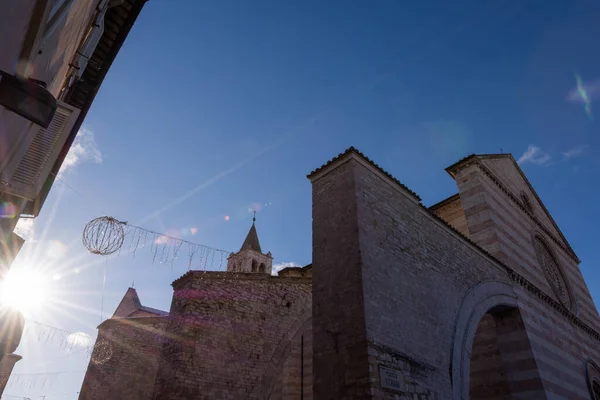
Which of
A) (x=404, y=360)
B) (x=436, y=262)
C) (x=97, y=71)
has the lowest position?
(x=404, y=360)

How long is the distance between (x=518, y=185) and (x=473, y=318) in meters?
9.28

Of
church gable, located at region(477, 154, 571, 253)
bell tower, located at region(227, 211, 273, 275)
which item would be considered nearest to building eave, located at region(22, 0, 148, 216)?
church gable, located at region(477, 154, 571, 253)

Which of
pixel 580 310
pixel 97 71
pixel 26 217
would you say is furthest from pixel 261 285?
pixel 580 310

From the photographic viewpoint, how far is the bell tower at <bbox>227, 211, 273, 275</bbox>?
34781 millimetres

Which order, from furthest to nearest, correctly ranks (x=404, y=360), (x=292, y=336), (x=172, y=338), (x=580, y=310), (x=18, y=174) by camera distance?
1. (x=580, y=310)
2. (x=292, y=336)
3. (x=172, y=338)
4. (x=404, y=360)
5. (x=18, y=174)

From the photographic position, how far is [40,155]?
17.1 ft

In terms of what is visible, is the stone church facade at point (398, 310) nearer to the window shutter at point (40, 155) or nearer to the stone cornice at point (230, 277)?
the stone cornice at point (230, 277)

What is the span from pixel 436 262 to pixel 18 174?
7.32 m

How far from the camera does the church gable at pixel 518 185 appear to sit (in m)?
13.7

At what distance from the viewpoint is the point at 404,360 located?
5.79 metres

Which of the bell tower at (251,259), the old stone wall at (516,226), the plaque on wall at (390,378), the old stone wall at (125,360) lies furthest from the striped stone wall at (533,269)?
the bell tower at (251,259)

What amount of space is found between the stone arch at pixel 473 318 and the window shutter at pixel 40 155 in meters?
7.27

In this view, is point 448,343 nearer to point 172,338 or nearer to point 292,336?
point 292,336

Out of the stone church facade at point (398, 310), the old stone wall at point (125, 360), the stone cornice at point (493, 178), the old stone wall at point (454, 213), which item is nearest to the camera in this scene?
the stone church facade at point (398, 310)
